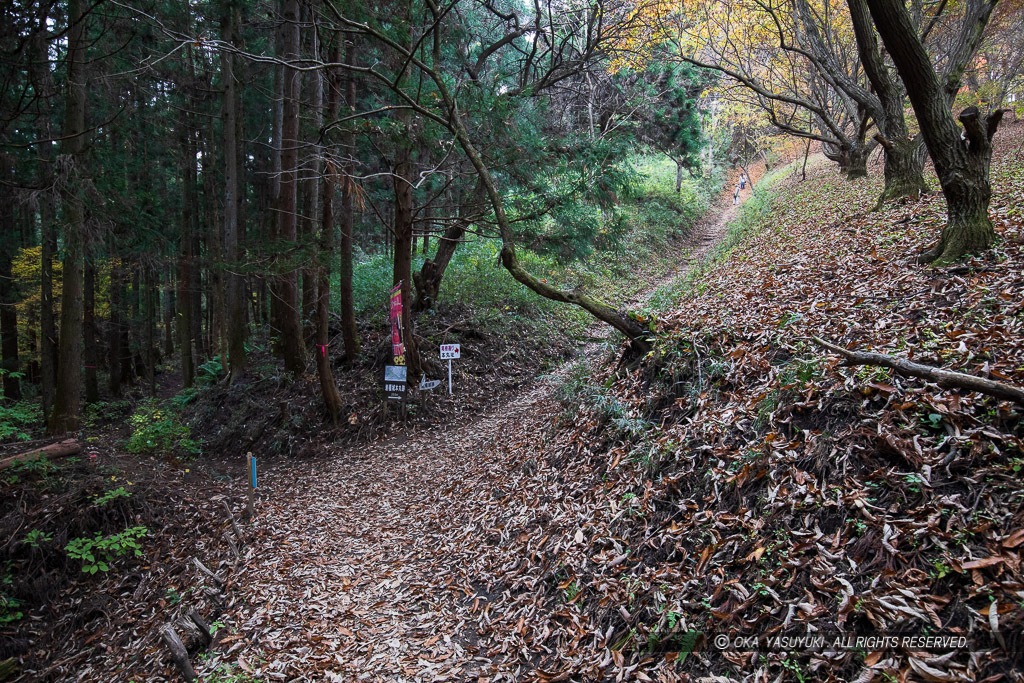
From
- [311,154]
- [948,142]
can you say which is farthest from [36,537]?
[948,142]

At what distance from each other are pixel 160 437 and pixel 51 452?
2.73 metres

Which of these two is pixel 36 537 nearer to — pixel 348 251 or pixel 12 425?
pixel 12 425

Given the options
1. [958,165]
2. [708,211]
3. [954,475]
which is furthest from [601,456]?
[708,211]

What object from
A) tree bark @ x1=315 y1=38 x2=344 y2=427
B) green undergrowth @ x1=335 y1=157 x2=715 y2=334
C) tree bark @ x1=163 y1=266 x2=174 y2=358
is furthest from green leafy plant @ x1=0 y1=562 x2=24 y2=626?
tree bark @ x1=163 y1=266 x2=174 y2=358

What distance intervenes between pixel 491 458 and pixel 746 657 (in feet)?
16.9

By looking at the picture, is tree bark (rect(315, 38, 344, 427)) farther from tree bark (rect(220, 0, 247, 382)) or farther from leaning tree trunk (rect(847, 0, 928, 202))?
leaning tree trunk (rect(847, 0, 928, 202))

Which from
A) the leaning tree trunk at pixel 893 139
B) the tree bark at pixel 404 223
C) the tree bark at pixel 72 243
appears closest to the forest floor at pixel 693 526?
the leaning tree trunk at pixel 893 139

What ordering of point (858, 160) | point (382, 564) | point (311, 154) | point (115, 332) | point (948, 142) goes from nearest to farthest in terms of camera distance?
point (948, 142)
point (382, 564)
point (311, 154)
point (858, 160)
point (115, 332)

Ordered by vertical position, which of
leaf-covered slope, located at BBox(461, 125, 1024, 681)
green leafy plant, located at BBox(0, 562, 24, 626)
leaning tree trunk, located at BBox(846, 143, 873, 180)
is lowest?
green leafy plant, located at BBox(0, 562, 24, 626)

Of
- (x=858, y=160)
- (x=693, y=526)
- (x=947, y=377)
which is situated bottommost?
(x=693, y=526)

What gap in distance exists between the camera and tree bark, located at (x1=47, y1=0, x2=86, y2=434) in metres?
7.56

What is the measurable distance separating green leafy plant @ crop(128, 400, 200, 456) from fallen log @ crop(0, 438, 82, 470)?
1.84 metres

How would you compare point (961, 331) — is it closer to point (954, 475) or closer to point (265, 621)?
point (954, 475)

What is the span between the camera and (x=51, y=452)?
6.65m
